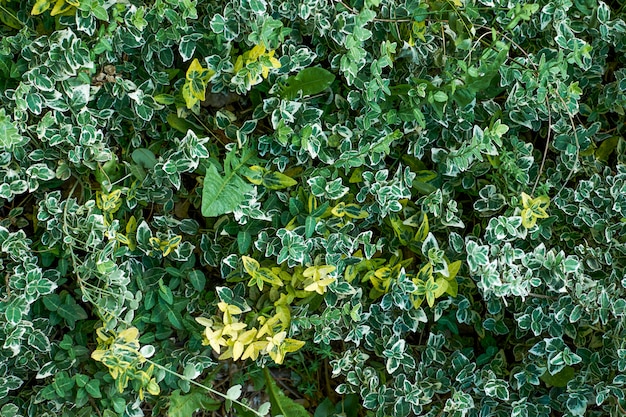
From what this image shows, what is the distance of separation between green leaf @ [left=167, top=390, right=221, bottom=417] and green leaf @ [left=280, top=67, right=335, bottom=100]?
2.79 feet

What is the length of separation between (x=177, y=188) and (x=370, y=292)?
60 cm

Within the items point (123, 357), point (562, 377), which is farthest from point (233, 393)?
point (562, 377)

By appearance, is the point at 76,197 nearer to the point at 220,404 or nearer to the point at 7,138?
the point at 7,138

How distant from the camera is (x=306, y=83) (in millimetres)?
1818

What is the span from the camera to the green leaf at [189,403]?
181cm

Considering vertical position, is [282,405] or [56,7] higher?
[56,7]

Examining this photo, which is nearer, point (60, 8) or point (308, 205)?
point (60, 8)

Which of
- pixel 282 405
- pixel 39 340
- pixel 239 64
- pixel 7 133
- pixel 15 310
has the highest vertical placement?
pixel 239 64

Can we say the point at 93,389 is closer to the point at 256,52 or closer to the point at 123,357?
the point at 123,357

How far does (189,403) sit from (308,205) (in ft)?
2.07

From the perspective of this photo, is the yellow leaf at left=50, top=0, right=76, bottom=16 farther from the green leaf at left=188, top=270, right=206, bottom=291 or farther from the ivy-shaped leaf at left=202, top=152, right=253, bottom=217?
the green leaf at left=188, top=270, right=206, bottom=291

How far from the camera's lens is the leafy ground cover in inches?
69.1

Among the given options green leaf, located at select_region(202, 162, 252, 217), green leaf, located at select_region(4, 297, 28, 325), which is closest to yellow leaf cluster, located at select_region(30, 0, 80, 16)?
green leaf, located at select_region(202, 162, 252, 217)

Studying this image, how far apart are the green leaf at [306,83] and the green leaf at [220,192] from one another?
0.26 m
